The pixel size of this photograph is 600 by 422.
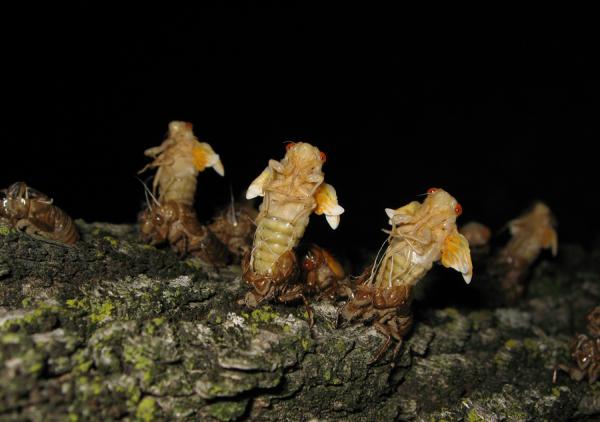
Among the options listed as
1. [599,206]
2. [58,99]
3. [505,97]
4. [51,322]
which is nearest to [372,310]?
[51,322]

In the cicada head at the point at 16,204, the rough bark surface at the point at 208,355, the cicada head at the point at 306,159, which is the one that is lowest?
the rough bark surface at the point at 208,355

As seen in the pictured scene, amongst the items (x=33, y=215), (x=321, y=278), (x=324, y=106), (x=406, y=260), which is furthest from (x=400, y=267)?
(x=324, y=106)

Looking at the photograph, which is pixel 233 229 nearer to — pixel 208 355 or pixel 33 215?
pixel 33 215

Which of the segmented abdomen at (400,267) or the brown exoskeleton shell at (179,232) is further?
the brown exoskeleton shell at (179,232)

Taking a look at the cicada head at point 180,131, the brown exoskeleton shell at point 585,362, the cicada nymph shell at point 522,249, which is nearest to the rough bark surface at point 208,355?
the brown exoskeleton shell at point 585,362

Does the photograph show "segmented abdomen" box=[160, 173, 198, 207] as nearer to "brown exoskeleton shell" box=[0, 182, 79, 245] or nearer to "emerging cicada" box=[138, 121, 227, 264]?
"emerging cicada" box=[138, 121, 227, 264]

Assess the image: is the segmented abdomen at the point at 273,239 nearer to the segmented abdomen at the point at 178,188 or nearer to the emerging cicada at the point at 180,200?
the emerging cicada at the point at 180,200
